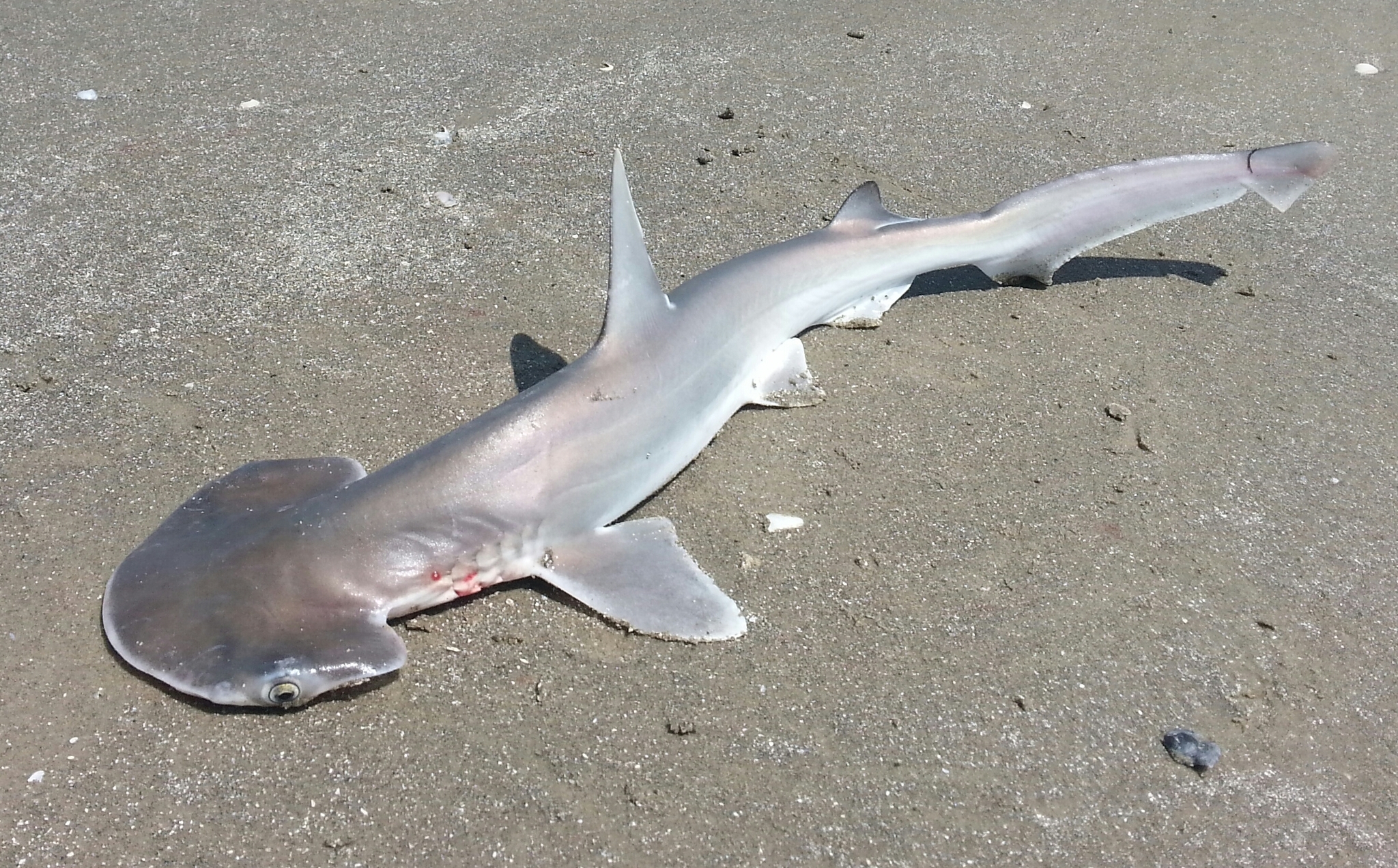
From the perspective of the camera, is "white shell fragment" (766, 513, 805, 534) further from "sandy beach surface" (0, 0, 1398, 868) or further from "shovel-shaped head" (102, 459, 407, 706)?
"shovel-shaped head" (102, 459, 407, 706)

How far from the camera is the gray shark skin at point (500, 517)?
2.36 metres

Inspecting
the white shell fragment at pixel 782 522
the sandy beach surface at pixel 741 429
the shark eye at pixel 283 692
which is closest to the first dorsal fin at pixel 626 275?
the sandy beach surface at pixel 741 429

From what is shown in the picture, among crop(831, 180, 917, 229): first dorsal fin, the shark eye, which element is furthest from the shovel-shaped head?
crop(831, 180, 917, 229): first dorsal fin

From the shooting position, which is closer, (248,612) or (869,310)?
(248,612)

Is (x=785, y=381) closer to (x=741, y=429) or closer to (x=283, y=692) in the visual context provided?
(x=741, y=429)

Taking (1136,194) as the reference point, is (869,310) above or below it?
below

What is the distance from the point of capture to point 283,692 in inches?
89.8

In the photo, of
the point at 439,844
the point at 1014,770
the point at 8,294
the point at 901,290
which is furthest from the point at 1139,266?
the point at 8,294

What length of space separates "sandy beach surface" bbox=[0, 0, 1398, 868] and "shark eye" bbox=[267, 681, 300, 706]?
0.12 meters

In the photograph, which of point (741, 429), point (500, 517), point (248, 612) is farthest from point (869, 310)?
point (248, 612)

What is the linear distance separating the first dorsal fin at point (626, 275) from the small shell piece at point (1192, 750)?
6.00ft

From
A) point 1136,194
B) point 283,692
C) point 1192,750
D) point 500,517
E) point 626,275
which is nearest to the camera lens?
point 283,692

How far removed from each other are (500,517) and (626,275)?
33.4 inches

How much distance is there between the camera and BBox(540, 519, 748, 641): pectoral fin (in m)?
2.65
